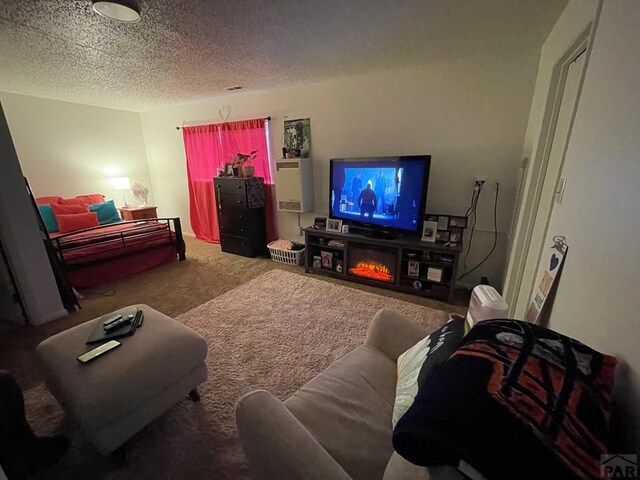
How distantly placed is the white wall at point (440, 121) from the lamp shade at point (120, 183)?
2849 mm

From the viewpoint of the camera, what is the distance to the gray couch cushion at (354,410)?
34.4 inches

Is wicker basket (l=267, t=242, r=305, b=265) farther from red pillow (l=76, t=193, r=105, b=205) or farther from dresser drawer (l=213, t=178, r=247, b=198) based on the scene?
red pillow (l=76, t=193, r=105, b=205)

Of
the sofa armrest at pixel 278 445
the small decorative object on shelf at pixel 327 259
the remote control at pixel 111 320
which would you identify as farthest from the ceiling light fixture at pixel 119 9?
the small decorative object on shelf at pixel 327 259

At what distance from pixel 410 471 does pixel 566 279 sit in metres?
0.95

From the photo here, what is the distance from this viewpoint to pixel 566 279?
1059 millimetres

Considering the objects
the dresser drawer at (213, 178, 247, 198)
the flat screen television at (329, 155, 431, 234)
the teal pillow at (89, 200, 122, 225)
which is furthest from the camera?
the teal pillow at (89, 200, 122, 225)

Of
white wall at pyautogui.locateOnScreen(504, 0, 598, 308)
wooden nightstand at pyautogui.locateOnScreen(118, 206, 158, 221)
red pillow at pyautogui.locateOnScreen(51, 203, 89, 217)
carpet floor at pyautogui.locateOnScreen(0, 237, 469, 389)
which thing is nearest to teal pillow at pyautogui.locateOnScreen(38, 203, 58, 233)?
red pillow at pyautogui.locateOnScreen(51, 203, 89, 217)

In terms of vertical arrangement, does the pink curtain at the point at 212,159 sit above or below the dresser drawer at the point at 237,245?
above

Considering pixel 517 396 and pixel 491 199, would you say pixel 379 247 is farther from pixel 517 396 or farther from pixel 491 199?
pixel 517 396

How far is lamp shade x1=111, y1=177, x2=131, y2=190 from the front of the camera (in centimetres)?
469

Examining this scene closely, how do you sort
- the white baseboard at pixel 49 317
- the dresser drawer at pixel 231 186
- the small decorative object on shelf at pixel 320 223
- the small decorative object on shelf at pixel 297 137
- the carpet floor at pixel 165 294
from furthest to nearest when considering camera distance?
the dresser drawer at pixel 231 186 < the small decorative object on shelf at pixel 297 137 < the small decorative object on shelf at pixel 320 223 < the white baseboard at pixel 49 317 < the carpet floor at pixel 165 294

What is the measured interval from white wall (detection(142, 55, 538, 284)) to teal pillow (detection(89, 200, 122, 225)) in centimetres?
285

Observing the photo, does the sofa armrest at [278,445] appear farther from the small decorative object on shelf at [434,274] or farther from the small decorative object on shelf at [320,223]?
the small decorative object on shelf at [320,223]

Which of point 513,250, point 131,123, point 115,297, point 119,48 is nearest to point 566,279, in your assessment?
point 513,250
